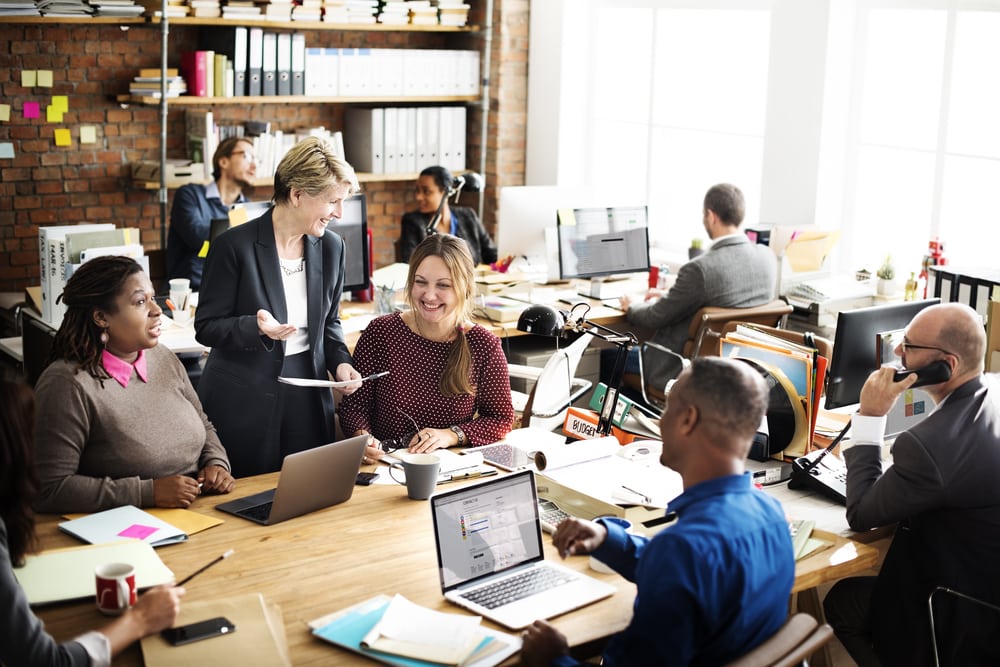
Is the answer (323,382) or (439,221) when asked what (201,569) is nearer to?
(323,382)

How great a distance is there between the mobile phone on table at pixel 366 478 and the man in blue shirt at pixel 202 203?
2.78 metres

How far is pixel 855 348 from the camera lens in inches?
138

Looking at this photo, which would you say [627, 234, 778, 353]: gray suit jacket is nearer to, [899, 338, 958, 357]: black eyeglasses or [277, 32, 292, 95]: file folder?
[899, 338, 958, 357]: black eyeglasses

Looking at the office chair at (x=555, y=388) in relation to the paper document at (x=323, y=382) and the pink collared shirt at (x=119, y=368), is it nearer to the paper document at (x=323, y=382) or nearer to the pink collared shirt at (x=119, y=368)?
the paper document at (x=323, y=382)

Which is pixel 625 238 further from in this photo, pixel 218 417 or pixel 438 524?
pixel 438 524

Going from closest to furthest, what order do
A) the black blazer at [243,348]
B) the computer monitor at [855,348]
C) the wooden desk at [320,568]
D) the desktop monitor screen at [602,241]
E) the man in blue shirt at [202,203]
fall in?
the wooden desk at [320,568] < the black blazer at [243,348] < the computer monitor at [855,348] < the desktop monitor screen at [602,241] < the man in blue shirt at [202,203]

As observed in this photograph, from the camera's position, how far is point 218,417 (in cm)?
340

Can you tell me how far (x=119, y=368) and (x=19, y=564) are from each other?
30.2 inches

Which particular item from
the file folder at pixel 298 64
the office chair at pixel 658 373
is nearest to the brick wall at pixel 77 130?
the file folder at pixel 298 64

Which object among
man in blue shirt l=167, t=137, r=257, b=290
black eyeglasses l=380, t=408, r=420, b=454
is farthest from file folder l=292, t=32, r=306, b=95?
black eyeglasses l=380, t=408, r=420, b=454

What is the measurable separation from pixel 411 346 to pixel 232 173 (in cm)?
287

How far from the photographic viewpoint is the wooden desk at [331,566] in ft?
7.38

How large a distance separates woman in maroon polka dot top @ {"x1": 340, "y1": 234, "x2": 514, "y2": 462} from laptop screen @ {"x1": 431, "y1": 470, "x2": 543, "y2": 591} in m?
0.86

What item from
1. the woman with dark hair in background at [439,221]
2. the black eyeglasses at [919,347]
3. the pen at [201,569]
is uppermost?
the woman with dark hair in background at [439,221]
